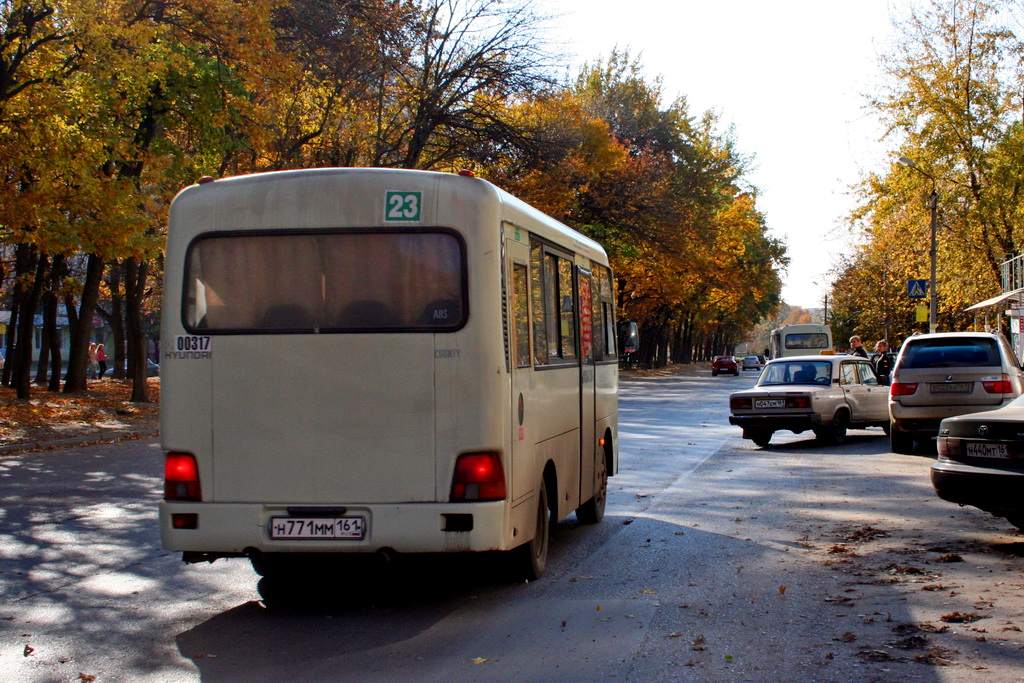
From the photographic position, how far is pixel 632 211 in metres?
45.1

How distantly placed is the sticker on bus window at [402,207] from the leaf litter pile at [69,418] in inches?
546

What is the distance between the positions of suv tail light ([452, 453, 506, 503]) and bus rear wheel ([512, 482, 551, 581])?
3.79 ft

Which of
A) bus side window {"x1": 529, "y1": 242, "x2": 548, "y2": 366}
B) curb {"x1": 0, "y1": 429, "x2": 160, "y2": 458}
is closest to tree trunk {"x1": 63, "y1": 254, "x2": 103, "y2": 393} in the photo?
curb {"x1": 0, "y1": 429, "x2": 160, "y2": 458}

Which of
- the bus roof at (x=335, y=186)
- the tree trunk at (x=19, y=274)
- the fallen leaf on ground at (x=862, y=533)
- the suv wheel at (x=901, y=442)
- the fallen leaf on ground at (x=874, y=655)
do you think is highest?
the tree trunk at (x=19, y=274)

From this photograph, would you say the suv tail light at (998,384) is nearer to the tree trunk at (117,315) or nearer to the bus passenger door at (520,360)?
the bus passenger door at (520,360)

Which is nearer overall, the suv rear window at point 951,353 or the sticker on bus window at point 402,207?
the sticker on bus window at point 402,207

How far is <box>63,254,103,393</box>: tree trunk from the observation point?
3044 cm

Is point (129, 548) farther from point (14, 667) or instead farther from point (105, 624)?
point (14, 667)

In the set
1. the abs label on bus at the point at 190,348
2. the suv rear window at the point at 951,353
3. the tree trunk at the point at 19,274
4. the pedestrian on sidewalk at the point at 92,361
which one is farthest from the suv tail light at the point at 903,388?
the pedestrian on sidewalk at the point at 92,361

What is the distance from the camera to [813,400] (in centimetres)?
2097

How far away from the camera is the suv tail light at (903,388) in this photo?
19000 millimetres

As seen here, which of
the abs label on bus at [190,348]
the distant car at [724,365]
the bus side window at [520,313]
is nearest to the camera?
the abs label on bus at [190,348]

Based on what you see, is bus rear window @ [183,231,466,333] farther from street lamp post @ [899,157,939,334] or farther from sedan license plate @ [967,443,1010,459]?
street lamp post @ [899,157,939,334]

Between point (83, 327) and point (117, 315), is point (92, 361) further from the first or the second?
point (83, 327)
